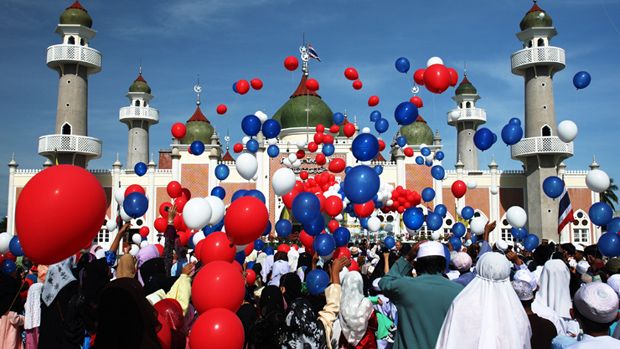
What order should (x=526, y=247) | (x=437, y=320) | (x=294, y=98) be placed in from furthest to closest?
1. (x=294, y=98)
2. (x=526, y=247)
3. (x=437, y=320)

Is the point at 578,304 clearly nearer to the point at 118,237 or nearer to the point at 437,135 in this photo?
the point at 118,237

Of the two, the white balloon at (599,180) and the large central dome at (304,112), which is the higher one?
the large central dome at (304,112)

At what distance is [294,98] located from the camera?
3369 centimetres

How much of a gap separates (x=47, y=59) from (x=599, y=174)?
84.0 feet

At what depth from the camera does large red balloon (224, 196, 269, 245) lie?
5.54m

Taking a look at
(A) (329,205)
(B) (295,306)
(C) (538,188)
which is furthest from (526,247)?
(C) (538,188)

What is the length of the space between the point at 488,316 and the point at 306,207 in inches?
225

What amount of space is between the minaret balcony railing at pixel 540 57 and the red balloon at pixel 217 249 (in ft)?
84.3

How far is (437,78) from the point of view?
9656 millimetres

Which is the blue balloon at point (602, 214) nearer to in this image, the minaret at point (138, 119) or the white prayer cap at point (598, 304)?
the white prayer cap at point (598, 304)

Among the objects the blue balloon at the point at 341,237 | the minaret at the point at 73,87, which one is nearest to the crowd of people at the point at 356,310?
the blue balloon at the point at 341,237

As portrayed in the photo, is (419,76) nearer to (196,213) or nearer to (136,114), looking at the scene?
(196,213)

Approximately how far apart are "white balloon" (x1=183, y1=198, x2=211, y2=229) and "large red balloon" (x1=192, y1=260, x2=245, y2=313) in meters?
3.86

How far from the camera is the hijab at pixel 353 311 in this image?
4.06 m
